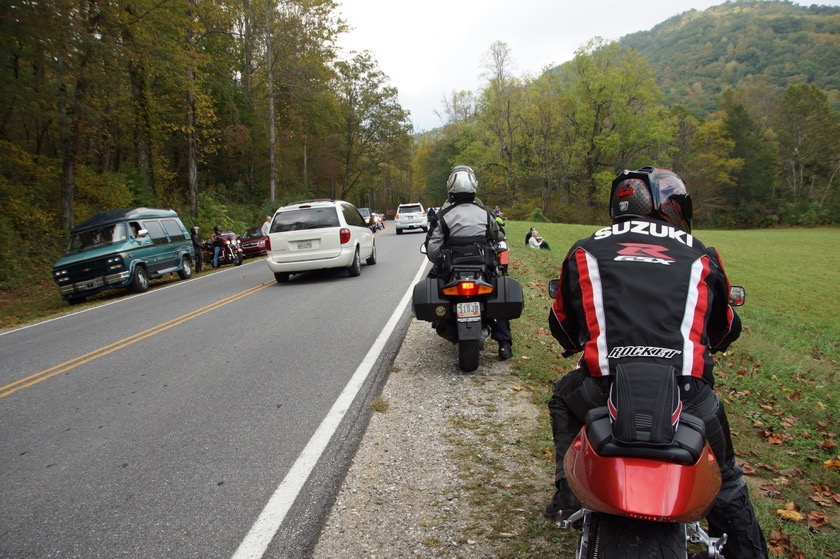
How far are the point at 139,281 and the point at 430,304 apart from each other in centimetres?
1227

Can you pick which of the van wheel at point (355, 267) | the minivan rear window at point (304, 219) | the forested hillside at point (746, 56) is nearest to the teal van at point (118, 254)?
the minivan rear window at point (304, 219)

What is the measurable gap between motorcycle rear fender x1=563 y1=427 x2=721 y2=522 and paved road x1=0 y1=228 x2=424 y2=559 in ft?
6.06

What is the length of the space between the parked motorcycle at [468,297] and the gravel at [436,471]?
49cm

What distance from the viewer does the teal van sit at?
13.9m

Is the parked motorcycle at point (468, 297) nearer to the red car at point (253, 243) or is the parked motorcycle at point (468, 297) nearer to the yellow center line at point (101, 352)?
the yellow center line at point (101, 352)

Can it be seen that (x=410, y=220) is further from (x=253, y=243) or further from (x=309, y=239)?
(x=309, y=239)

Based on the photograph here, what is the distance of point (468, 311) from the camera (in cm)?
551

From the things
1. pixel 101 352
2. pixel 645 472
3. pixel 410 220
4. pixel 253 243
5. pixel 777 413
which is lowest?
pixel 777 413

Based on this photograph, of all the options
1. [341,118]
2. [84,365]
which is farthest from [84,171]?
[341,118]

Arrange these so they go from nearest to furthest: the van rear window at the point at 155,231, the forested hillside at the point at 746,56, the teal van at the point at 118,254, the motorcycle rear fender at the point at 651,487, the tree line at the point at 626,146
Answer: the motorcycle rear fender at the point at 651,487
the teal van at the point at 118,254
the van rear window at the point at 155,231
the tree line at the point at 626,146
the forested hillside at the point at 746,56

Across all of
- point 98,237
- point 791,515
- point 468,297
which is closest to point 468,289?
point 468,297

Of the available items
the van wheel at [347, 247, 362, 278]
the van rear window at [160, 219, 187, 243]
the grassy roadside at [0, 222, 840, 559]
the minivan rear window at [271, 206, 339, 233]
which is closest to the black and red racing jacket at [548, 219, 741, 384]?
the grassy roadside at [0, 222, 840, 559]

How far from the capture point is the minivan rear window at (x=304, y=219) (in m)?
13.4

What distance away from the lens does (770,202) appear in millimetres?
66125
